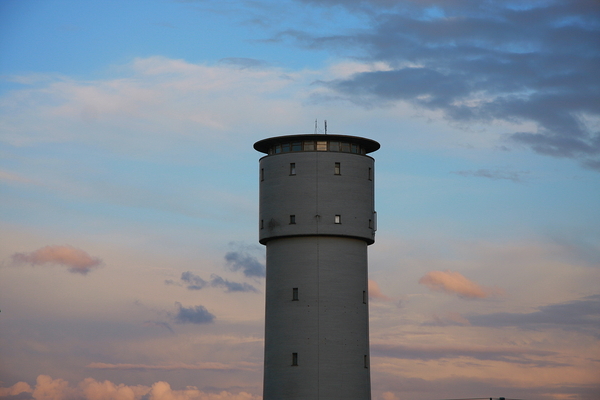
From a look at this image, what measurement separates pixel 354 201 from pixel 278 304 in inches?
333

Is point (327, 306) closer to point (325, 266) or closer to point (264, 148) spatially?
point (325, 266)

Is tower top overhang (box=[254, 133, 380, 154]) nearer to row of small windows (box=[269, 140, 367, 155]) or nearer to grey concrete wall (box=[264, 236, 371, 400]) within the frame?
row of small windows (box=[269, 140, 367, 155])

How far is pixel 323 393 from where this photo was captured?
→ 2847 inches

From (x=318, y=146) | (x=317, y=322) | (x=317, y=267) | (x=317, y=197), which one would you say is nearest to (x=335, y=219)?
(x=317, y=197)

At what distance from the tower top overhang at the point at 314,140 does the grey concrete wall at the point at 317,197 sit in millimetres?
1008

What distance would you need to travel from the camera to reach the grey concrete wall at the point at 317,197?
243 feet

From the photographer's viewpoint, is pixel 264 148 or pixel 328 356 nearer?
pixel 328 356

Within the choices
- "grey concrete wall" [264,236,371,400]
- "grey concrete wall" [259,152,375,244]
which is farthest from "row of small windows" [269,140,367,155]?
Result: "grey concrete wall" [264,236,371,400]

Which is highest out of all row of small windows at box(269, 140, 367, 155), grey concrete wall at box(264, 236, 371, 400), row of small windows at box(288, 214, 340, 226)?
row of small windows at box(269, 140, 367, 155)

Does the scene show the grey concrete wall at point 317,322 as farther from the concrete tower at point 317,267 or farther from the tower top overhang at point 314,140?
the tower top overhang at point 314,140

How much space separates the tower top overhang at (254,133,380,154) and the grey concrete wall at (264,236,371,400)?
261 inches

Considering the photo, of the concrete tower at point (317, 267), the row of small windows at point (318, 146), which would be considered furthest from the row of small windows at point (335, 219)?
the row of small windows at point (318, 146)

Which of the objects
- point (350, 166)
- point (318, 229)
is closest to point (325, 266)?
point (318, 229)

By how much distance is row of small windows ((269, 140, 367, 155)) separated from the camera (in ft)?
248
